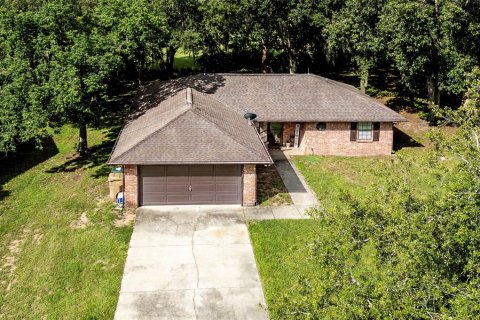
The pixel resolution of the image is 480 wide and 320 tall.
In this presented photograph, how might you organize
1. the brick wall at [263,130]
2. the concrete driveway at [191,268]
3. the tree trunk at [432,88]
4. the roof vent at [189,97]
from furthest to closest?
the tree trunk at [432,88]
the brick wall at [263,130]
the roof vent at [189,97]
the concrete driveway at [191,268]

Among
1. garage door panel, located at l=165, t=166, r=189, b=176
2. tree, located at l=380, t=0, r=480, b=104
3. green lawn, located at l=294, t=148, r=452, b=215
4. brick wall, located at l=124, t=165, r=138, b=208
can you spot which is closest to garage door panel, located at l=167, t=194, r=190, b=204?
garage door panel, located at l=165, t=166, r=189, b=176

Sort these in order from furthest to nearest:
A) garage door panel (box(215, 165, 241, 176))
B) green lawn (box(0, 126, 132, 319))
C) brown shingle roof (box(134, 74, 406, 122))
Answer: brown shingle roof (box(134, 74, 406, 122)) → garage door panel (box(215, 165, 241, 176)) → green lawn (box(0, 126, 132, 319))

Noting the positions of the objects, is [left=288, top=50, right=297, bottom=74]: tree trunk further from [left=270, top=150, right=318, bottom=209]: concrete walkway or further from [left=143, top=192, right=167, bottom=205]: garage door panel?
[left=143, top=192, right=167, bottom=205]: garage door panel

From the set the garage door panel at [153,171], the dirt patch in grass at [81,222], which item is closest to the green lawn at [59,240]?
the dirt patch in grass at [81,222]

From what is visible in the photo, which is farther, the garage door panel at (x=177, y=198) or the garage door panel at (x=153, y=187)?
the garage door panel at (x=177, y=198)

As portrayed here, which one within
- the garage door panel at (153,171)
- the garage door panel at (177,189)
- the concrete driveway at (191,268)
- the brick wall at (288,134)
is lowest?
the concrete driveway at (191,268)

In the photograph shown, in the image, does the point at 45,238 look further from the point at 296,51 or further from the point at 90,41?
the point at 296,51

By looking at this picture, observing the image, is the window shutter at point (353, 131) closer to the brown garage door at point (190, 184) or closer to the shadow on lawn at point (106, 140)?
the brown garage door at point (190, 184)

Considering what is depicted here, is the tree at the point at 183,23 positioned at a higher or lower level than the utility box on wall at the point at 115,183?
higher

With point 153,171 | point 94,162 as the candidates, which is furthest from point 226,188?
point 94,162
